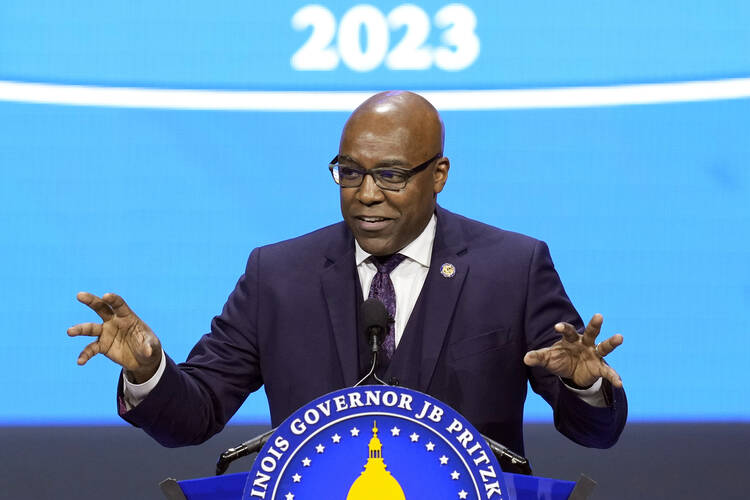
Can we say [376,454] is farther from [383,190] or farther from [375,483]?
[383,190]

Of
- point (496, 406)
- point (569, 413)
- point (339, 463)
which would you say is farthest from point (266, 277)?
point (339, 463)

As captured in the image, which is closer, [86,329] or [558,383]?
[86,329]

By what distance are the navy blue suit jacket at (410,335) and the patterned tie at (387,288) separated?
0.12ft

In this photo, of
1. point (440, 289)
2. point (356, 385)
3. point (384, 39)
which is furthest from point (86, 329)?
point (384, 39)

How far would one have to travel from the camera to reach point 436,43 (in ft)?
11.8

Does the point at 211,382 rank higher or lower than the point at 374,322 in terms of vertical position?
lower

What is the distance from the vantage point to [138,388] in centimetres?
201

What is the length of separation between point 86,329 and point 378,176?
0.67m

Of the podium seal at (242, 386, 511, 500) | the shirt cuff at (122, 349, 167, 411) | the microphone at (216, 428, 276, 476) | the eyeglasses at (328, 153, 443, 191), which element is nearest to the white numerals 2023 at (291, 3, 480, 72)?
the eyeglasses at (328, 153, 443, 191)

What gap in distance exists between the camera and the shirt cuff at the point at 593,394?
6.46 feet

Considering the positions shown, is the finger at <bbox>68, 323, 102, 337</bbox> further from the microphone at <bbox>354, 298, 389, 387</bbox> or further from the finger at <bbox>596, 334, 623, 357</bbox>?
the finger at <bbox>596, 334, 623, 357</bbox>

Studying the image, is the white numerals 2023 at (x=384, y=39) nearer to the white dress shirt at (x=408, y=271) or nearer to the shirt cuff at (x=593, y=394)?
the white dress shirt at (x=408, y=271)

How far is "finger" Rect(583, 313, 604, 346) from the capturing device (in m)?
1.75

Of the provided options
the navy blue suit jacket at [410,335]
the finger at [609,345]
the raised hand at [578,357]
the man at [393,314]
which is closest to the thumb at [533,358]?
the raised hand at [578,357]
